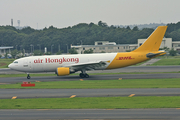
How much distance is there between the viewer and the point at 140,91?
2688cm

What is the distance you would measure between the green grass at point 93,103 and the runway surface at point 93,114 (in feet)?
3.81

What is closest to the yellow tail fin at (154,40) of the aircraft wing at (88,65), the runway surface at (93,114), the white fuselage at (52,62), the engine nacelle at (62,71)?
the white fuselage at (52,62)

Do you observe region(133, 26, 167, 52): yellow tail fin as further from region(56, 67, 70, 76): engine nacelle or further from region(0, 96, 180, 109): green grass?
region(0, 96, 180, 109): green grass

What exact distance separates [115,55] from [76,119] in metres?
26.1

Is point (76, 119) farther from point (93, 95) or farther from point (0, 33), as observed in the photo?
point (0, 33)

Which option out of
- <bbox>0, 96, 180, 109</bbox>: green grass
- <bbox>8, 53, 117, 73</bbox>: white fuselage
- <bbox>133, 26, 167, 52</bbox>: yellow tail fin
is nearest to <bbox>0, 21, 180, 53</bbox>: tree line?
<bbox>133, 26, 167, 52</bbox>: yellow tail fin

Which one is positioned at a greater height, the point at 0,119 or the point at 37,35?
the point at 37,35

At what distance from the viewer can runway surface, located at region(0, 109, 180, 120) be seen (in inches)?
689

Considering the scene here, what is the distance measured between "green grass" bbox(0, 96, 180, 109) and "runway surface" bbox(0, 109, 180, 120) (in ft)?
3.81

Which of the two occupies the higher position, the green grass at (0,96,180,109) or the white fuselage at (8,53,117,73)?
the white fuselage at (8,53,117,73)

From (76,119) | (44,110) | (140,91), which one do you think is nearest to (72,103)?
(44,110)

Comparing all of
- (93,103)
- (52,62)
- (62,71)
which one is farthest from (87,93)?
(52,62)

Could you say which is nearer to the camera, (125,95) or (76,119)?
(76,119)

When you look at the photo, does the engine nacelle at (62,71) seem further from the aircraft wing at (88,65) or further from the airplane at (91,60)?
the aircraft wing at (88,65)
